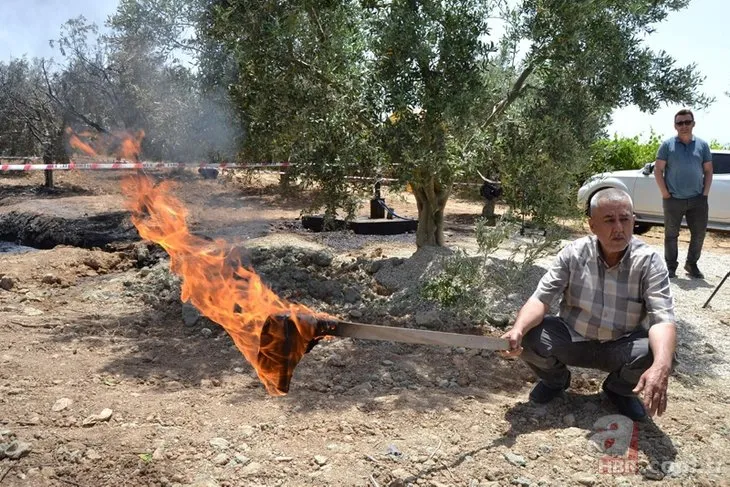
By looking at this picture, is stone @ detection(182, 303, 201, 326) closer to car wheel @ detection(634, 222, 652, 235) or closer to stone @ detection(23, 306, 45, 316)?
stone @ detection(23, 306, 45, 316)

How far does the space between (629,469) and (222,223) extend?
1111 centimetres

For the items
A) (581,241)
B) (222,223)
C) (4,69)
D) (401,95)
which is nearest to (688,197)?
(401,95)

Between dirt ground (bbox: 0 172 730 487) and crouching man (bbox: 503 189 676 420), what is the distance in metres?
0.37

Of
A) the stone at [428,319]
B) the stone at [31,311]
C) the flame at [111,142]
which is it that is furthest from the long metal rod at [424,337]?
the flame at [111,142]

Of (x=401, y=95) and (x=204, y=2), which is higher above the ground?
(x=204, y=2)

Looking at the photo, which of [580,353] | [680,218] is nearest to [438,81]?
[580,353]

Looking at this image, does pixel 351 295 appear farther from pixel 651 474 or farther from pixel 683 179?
pixel 683 179

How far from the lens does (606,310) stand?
13.0 feet

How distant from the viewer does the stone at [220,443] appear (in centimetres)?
366

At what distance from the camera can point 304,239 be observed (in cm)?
1094

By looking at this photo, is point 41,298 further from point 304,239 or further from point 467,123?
point 467,123

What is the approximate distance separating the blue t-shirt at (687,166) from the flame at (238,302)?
5.26 meters

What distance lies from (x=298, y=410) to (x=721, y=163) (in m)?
12.1

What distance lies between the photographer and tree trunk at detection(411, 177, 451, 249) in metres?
8.42
